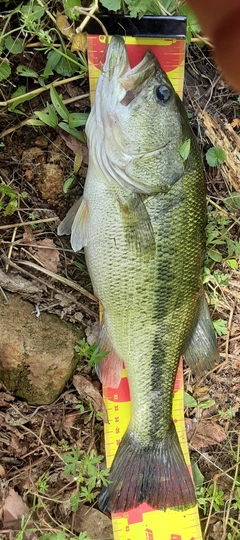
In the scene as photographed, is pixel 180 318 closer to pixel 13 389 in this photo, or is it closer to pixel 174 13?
pixel 13 389

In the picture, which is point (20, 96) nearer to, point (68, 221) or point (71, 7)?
point (71, 7)

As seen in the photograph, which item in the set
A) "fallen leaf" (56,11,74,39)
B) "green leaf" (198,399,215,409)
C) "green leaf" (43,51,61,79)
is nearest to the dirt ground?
"green leaf" (43,51,61,79)

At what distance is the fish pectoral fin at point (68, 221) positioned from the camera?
228 cm

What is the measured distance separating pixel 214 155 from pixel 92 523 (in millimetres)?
1839

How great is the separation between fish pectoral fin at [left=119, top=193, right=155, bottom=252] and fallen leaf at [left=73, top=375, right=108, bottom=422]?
2.48ft

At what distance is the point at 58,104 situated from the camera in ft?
7.62

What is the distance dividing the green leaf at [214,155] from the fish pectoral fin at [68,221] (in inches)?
27.9

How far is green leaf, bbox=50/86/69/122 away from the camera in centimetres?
231

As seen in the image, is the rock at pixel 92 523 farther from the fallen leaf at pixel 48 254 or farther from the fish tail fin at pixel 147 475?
the fallen leaf at pixel 48 254

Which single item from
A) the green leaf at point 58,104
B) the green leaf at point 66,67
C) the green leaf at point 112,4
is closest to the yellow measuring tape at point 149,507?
the green leaf at point 112,4

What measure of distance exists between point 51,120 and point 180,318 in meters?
1.04

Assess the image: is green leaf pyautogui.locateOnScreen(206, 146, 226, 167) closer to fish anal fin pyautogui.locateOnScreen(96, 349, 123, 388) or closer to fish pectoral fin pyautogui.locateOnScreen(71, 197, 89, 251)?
fish pectoral fin pyautogui.locateOnScreen(71, 197, 89, 251)

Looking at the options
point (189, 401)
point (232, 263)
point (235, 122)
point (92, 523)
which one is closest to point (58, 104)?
Result: point (235, 122)

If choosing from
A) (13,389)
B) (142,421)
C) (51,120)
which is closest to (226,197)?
(51,120)
